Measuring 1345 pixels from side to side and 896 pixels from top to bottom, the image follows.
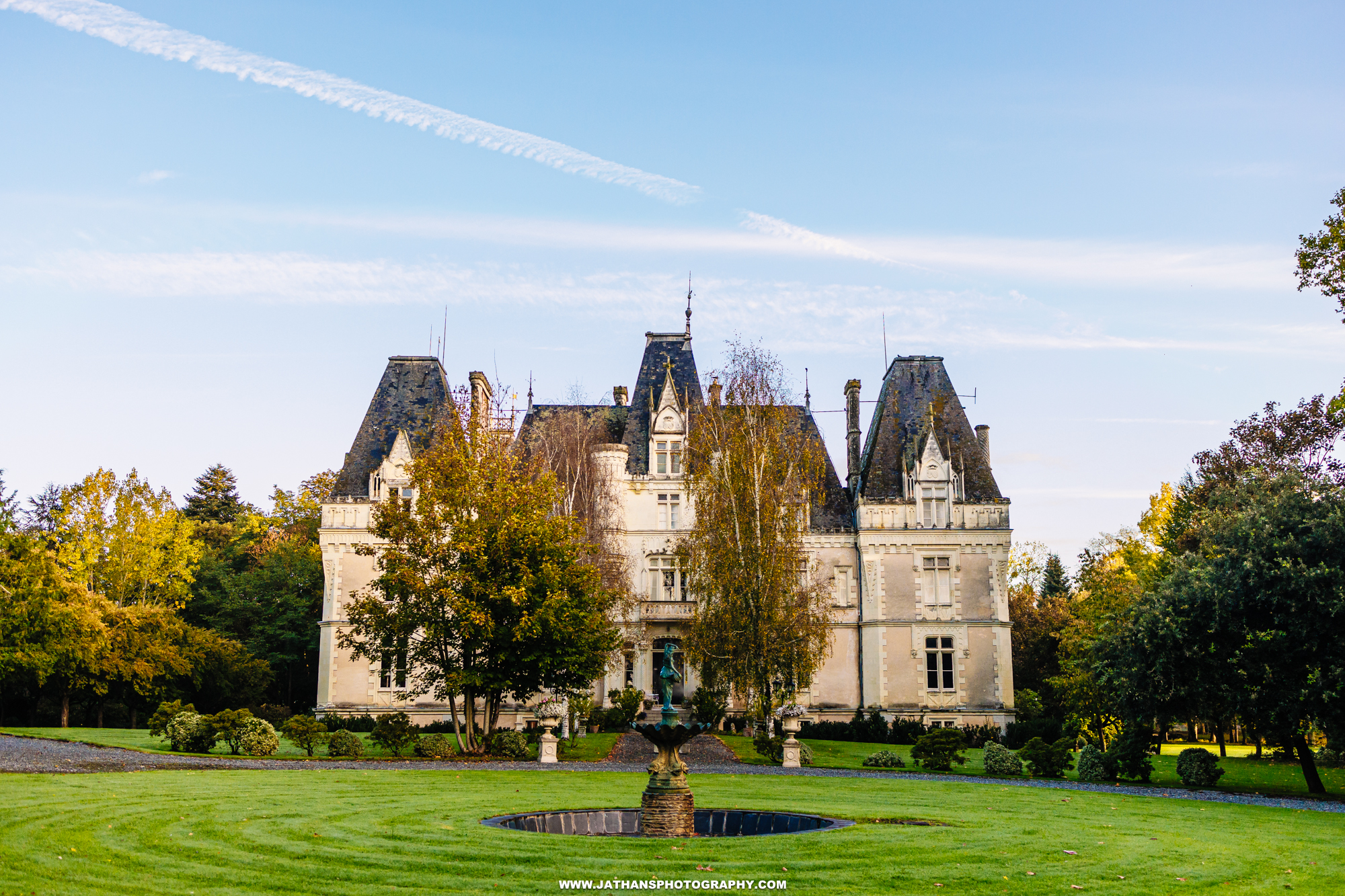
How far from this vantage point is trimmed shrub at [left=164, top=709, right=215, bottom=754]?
28.6 meters

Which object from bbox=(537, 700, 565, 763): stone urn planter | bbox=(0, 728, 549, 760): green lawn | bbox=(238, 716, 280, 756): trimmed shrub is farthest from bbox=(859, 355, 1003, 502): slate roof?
bbox=(238, 716, 280, 756): trimmed shrub

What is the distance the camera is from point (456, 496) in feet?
104

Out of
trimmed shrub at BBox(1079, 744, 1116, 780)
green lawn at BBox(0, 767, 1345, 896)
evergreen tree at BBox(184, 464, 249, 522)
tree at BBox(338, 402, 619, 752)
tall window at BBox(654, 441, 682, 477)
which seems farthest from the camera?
evergreen tree at BBox(184, 464, 249, 522)

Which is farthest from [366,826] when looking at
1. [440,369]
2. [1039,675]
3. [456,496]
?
[1039,675]

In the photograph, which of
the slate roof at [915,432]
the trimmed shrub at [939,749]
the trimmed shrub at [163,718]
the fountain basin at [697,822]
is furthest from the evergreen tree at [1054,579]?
the fountain basin at [697,822]

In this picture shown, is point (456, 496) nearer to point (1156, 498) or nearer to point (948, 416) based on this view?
point (948, 416)

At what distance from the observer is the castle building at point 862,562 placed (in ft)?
146

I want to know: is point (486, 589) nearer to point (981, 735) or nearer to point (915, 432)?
point (981, 735)

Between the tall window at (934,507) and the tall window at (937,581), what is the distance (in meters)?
1.59

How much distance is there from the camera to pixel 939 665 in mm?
44781

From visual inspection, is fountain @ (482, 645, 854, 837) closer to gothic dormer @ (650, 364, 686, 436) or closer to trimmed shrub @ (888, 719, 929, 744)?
trimmed shrub @ (888, 719, 929, 744)

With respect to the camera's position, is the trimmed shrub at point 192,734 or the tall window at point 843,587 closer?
the trimmed shrub at point 192,734

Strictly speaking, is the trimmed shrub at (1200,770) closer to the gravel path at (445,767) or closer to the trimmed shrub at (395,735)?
the gravel path at (445,767)

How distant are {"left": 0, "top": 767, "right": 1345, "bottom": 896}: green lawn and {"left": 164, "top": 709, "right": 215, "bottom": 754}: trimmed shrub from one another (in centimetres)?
870
